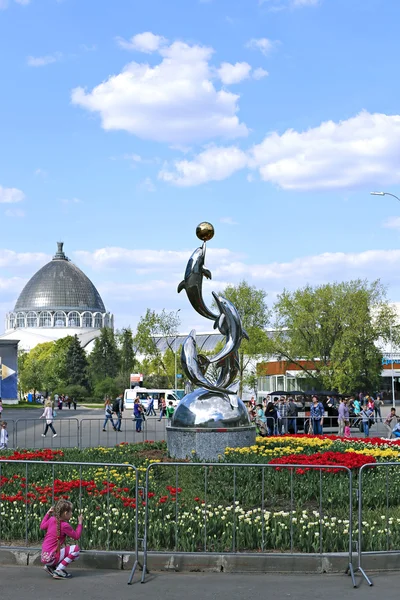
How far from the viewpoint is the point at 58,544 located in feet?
26.3

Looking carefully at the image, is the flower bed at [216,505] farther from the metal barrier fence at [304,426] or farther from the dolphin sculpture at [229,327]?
the metal barrier fence at [304,426]

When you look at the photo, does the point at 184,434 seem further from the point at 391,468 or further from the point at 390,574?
the point at 390,574

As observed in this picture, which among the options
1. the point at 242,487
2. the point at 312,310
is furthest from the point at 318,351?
the point at 242,487

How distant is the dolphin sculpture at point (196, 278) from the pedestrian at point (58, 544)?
720cm

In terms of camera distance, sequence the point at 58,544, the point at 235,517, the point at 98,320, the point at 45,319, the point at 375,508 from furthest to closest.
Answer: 1. the point at 98,320
2. the point at 45,319
3. the point at 375,508
4. the point at 235,517
5. the point at 58,544

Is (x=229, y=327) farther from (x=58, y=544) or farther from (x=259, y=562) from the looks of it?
(x=58, y=544)

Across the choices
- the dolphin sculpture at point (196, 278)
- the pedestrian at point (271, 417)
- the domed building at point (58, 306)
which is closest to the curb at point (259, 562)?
the dolphin sculpture at point (196, 278)

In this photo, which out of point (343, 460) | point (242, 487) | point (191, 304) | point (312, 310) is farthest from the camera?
point (312, 310)

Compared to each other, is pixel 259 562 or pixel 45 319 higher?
pixel 45 319

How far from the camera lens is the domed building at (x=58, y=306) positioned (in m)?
186

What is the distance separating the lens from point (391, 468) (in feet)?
34.0

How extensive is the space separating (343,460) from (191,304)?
4648mm

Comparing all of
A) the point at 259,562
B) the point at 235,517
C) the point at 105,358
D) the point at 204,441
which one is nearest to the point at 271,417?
the point at 204,441

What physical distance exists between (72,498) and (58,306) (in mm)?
178816
